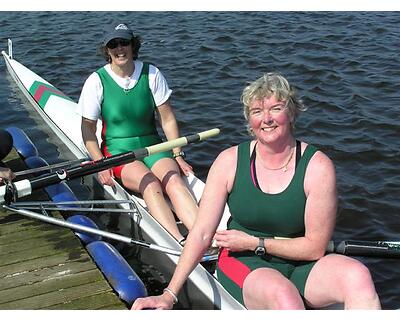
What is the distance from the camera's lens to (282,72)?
988 centimetres

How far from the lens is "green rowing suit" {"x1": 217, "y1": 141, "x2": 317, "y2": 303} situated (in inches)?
134

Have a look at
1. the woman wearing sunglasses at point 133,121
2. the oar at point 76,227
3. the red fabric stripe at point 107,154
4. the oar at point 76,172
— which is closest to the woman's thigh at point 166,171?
the woman wearing sunglasses at point 133,121

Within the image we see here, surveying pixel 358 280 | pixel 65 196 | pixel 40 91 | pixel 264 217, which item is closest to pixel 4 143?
pixel 65 196

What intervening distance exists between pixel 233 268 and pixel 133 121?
2.21 m

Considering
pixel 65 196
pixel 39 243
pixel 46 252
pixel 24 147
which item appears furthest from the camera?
pixel 24 147

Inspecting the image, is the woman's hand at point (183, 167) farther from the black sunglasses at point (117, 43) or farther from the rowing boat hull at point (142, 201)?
the black sunglasses at point (117, 43)

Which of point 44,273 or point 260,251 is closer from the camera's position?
point 260,251

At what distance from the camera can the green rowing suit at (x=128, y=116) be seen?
534 cm

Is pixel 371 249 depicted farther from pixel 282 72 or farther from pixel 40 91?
pixel 282 72

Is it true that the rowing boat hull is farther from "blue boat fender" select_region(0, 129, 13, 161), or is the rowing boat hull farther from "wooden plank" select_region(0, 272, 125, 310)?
"blue boat fender" select_region(0, 129, 13, 161)

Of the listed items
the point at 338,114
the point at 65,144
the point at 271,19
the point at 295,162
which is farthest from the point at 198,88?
the point at 295,162

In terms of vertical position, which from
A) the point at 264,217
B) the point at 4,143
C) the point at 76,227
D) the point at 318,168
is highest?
the point at 318,168

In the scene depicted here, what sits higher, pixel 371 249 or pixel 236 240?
pixel 236 240

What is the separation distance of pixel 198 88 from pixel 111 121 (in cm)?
432
